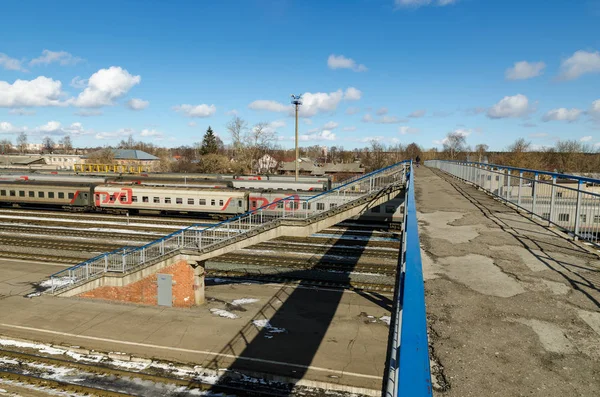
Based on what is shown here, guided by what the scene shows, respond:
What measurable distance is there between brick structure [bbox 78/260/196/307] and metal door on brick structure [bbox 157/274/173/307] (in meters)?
0.15

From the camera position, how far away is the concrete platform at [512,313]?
293 centimetres

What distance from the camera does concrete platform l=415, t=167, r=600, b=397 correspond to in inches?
115

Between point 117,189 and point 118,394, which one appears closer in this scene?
point 118,394

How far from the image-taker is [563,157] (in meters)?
81.8

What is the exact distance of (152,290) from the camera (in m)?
18.4

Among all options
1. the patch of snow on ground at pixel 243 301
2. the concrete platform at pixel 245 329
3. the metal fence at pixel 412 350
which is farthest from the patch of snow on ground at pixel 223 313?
the metal fence at pixel 412 350

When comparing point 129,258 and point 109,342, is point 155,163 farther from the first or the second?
point 109,342

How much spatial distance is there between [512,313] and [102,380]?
12.3m

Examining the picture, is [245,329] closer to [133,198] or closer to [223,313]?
[223,313]

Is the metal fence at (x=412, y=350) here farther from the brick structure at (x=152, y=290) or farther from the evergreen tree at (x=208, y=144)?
the evergreen tree at (x=208, y=144)

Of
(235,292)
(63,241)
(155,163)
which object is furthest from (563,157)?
(155,163)

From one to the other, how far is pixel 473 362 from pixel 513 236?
5577 mm

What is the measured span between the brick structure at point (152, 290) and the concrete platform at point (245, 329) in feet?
1.75

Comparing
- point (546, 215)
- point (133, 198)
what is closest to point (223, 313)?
point (546, 215)
